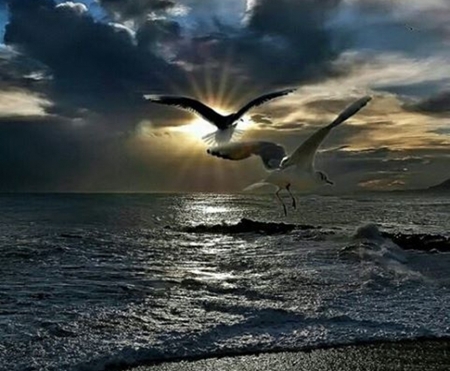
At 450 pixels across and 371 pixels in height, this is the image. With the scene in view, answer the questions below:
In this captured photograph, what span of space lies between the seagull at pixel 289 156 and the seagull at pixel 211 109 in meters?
0.57

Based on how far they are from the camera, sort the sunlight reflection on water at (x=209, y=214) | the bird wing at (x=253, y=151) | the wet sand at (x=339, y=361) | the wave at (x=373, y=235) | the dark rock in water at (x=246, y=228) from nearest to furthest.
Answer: the wet sand at (x=339, y=361) → the bird wing at (x=253, y=151) → the wave at (x=373, y=235) → the dark rock in water at (x=246, y=228) → the sunlight reflection on water at (x=209, y=214)

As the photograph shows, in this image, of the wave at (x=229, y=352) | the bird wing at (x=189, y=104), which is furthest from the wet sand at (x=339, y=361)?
the bird wing at (x=189, y=104)

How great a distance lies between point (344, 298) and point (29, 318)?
4333 mm

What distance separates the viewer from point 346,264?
13.5 m

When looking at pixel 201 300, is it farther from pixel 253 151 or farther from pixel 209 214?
pixel 209 214

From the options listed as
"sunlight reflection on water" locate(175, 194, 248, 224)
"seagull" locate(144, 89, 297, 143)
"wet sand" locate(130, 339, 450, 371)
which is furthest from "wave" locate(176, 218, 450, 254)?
"wet sand" locate(130, 339, 450, 371)

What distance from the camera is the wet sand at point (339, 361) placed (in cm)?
635

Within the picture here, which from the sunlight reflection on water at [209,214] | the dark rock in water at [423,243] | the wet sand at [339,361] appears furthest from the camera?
the sunlight reflection on water at [209,214]

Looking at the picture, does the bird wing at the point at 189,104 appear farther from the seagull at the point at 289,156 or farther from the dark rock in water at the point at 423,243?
the dark rock in water at the point at 423,243

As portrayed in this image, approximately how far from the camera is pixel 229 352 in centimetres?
680

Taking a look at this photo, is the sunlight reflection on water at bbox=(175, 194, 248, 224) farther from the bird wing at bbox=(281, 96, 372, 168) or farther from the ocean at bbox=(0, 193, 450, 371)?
the bird wing at bbox=(281, 96, 372, 168)

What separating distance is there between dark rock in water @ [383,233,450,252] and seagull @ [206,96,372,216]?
28.7ft

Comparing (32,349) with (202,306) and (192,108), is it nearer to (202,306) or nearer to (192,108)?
(202,306)

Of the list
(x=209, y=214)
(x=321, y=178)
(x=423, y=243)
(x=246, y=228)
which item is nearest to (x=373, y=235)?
(x=423, y=243)
